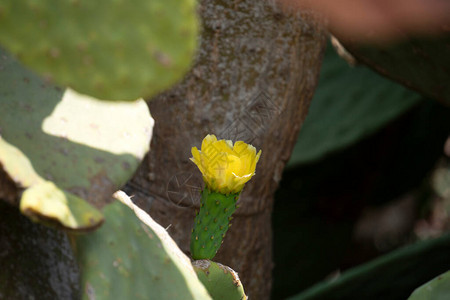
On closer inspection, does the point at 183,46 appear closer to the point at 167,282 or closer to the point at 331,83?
the point at 167,282

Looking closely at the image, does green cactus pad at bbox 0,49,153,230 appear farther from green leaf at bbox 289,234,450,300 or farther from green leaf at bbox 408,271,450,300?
green leaf at bbox 289,234,450,300

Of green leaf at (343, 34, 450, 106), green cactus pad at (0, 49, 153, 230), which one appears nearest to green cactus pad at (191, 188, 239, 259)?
green cactus pad at (0, 49, 153, 230)

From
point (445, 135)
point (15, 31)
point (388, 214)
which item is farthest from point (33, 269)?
point (388, 214)

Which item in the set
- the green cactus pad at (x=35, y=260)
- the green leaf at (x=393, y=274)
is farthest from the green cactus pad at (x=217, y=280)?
the green leaf at (x=393, y=274)

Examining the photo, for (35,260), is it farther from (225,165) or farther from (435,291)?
(435,291)

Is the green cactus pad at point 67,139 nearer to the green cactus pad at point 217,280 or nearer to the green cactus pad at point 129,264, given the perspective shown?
the green cactus pad at point 129,264
